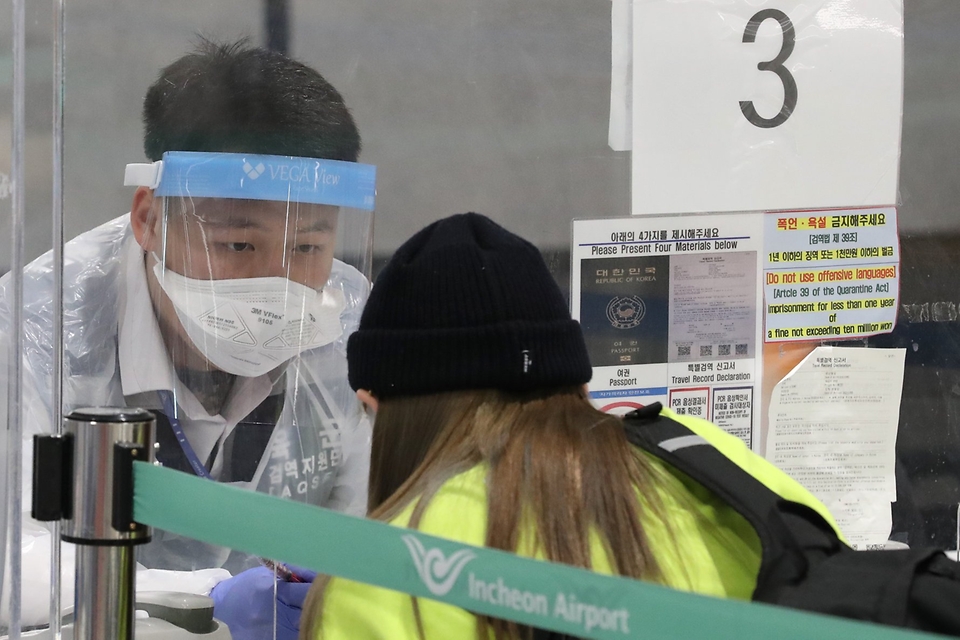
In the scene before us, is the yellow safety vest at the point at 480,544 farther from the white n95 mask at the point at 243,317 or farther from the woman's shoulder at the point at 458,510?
the white n95 mask at the point at 243,317

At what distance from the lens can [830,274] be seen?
1.54 m

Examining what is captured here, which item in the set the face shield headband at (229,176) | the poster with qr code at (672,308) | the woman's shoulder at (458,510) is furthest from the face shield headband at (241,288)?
the woman's shoulder at (458,510)

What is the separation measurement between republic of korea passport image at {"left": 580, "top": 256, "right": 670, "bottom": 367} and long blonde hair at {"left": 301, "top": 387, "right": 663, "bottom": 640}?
41 centimetres

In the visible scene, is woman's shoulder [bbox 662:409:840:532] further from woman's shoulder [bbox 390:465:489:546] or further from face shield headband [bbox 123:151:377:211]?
face shield headband [bbox 123:151:377:211]

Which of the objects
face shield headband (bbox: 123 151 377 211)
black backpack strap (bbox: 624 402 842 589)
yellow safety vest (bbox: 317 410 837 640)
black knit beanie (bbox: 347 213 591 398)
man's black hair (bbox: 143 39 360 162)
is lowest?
yellow safety vest (bbox: 317 410 837 640)

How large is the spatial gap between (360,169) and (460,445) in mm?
548

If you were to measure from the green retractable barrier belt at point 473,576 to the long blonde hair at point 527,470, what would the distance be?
111 millimetres

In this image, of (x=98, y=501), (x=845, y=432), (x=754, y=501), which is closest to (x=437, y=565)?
(x=754, y=501)

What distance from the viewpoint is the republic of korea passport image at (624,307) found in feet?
4.83

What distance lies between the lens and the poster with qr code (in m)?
1.48

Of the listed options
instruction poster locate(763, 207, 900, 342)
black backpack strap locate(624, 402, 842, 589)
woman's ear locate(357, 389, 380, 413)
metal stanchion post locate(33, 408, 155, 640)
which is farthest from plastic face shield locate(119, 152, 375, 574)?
instruction poster locate(763, 207, 900, 342)

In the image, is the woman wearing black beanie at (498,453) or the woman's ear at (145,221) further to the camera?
the woman's ear at (145,221)

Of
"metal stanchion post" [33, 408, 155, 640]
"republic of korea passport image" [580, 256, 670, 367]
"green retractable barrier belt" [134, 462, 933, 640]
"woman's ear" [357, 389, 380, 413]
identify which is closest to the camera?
"green retractable barrier belt" [134, 462, 933, 640]

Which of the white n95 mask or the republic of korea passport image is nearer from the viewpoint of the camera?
the white n95 mask
